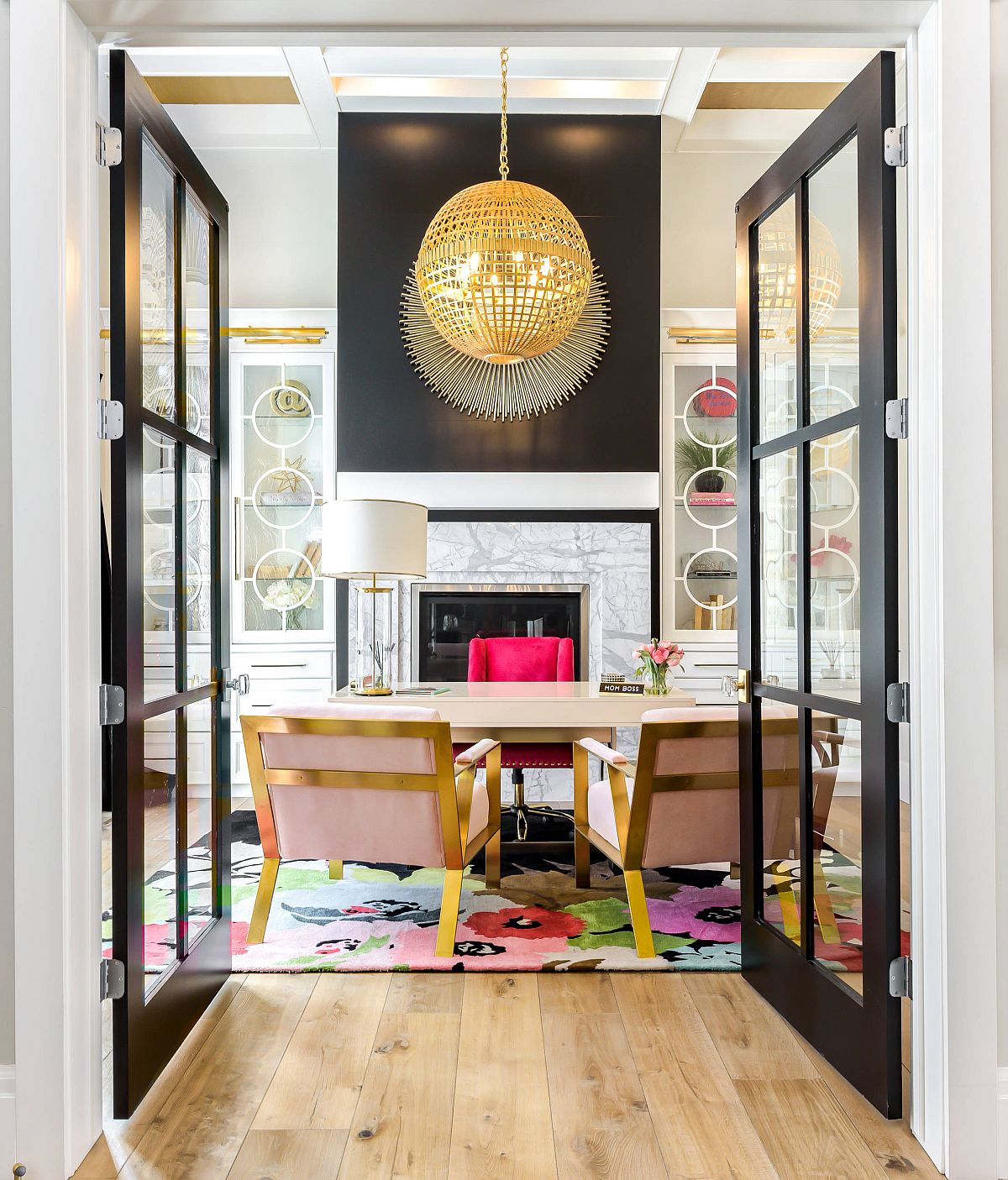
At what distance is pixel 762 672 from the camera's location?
98.2 inches

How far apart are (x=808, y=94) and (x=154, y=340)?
4482 millimetres

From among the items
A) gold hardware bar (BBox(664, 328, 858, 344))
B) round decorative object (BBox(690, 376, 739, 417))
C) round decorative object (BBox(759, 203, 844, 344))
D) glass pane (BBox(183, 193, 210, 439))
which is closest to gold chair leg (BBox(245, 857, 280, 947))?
glass pane (BBox(183, 193, 210, 439))

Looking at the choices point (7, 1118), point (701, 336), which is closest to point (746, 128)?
point (701, 336)

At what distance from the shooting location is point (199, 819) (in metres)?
2.40

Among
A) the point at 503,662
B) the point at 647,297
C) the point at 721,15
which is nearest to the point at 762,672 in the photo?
the point at 721,15

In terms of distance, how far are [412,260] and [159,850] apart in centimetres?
392

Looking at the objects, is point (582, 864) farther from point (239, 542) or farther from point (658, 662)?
point (239, 542)

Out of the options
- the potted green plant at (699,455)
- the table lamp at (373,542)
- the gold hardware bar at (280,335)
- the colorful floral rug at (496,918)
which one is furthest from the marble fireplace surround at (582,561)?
the colorful floral rug at (496,918)

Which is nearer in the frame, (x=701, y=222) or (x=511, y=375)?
(x=511, y=375)

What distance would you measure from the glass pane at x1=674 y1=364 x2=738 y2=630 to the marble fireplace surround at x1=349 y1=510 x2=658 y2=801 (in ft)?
0.99

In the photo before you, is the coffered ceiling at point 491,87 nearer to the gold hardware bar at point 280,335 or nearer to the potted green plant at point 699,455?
the gold hardware bar at point 280,335

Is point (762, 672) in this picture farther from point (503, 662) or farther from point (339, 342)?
point (339, 342)

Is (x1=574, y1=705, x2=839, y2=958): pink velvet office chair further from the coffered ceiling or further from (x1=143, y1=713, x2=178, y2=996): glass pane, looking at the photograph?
the coffered ceiling

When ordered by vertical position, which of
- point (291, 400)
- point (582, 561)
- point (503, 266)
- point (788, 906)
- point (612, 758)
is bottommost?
point (788, 906)
